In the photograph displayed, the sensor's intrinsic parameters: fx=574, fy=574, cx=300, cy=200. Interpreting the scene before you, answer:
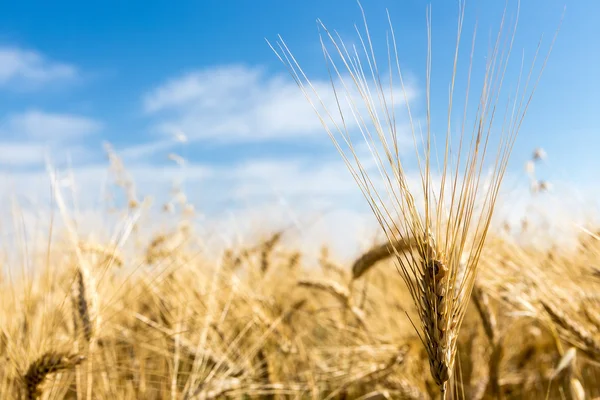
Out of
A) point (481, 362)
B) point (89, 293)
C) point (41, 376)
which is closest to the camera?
point (41, 376)

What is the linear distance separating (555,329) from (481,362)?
947 millimetres

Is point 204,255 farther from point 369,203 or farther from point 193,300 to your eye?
point 369,203

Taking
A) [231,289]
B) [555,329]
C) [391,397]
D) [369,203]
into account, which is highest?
[231,289]

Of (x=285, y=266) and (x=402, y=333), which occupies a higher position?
(x=285, y=266)

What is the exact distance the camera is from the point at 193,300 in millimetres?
2311

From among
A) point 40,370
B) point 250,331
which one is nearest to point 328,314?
point 250,331

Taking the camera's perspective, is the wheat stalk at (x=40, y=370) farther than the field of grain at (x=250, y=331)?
No

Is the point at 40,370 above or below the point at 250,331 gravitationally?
below

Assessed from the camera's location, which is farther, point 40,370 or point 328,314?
point 328,314

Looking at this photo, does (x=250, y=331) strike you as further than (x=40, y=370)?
Yes

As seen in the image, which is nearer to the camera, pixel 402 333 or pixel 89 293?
pixel 89 293

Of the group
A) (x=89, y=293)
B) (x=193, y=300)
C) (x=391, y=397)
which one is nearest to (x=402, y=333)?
(x=391, y=397)

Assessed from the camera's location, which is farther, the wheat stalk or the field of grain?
the field of grain

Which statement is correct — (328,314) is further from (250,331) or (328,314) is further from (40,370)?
(40,370)
